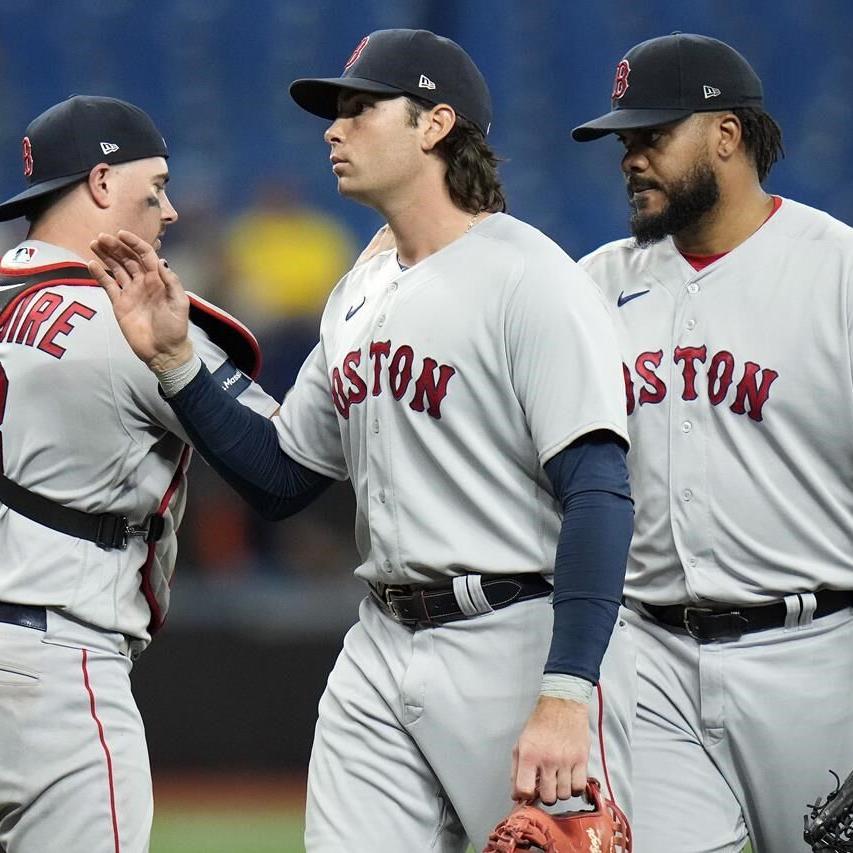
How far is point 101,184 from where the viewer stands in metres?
3.26

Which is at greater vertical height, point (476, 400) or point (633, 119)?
point (633, 119)

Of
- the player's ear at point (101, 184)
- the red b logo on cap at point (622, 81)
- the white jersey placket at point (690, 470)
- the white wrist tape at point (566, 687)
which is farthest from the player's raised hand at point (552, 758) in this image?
the player's ear at point (101, 184)

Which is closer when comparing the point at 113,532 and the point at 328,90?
the point at 328,90

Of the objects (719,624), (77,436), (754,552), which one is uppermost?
(77,436)

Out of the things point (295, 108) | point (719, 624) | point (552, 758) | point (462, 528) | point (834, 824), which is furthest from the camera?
point (295, 108)

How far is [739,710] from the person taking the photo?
9.62 feet

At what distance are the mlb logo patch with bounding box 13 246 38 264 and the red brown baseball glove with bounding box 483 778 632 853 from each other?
4.97 ft

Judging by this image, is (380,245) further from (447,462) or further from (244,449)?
(447,462)

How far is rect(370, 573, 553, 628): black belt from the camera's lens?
102 inches

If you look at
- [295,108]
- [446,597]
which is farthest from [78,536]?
[295,108]

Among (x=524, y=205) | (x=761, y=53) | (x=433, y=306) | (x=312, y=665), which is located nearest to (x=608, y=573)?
(x=433, y=306)

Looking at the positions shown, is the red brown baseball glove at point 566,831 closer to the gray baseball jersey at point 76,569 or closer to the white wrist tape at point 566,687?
the white wrist tape at point 566,687

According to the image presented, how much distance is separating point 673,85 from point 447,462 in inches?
40.5

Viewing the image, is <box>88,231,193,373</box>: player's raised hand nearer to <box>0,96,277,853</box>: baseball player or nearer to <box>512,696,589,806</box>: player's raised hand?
<box>0,96,277,853</box>: baseball player
